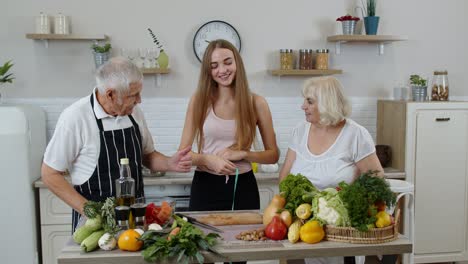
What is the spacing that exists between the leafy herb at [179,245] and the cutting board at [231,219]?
30 cm

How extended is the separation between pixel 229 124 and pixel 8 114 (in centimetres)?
207

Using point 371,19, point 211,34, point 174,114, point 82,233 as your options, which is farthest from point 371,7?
point 82,233

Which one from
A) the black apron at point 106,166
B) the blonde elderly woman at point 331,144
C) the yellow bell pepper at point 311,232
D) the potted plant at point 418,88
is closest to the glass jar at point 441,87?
the potted plant at point 418,88

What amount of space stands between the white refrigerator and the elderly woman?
2338 millimetres

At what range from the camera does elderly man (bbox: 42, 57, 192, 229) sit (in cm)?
233

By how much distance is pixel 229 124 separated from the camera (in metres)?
2.89

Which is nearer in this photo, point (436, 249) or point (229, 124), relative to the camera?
point (229, 124)

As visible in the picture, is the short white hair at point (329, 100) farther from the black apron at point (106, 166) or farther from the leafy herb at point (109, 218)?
the leafy herb at point (109, 218)

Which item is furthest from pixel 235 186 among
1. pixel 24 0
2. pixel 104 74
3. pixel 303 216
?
pixel 24 0

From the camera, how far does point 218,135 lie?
2895 millimetres

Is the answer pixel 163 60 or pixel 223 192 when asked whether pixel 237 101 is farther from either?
pixel 163 60

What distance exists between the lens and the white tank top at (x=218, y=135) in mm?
2887

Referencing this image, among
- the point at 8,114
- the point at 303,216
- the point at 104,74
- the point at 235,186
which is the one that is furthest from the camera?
the point at 8,114

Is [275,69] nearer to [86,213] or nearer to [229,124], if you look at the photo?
[229,124]
